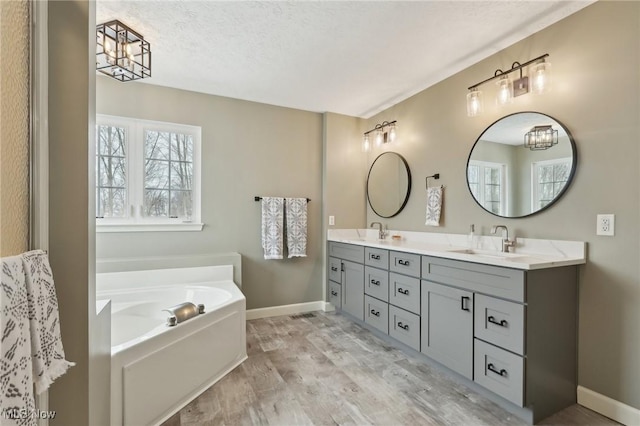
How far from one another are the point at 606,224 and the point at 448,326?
1.14 metres

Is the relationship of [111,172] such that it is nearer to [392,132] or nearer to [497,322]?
[392,132]

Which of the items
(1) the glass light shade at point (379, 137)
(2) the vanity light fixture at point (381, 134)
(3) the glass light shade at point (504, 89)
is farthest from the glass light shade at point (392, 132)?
(3) the glass light shade at point (504, 89)

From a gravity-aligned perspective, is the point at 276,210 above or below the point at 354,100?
below

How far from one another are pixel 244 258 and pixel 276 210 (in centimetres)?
66

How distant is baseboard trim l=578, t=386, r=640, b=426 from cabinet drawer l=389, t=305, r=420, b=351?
3.31 ft

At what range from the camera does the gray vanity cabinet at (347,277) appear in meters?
3.08

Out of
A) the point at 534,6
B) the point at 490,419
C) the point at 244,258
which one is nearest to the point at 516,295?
the point at 490,419

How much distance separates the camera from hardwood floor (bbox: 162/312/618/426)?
5.58ft

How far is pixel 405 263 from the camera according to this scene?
249 cm

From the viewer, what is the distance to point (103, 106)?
2768 millimetres

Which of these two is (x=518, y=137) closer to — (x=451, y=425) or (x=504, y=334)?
(x=504, y=334)

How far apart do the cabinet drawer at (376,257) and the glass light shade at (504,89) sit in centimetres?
149

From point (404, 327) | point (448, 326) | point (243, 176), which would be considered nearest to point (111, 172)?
point (243, 176)

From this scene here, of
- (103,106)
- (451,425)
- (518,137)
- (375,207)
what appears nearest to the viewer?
(451,425)
